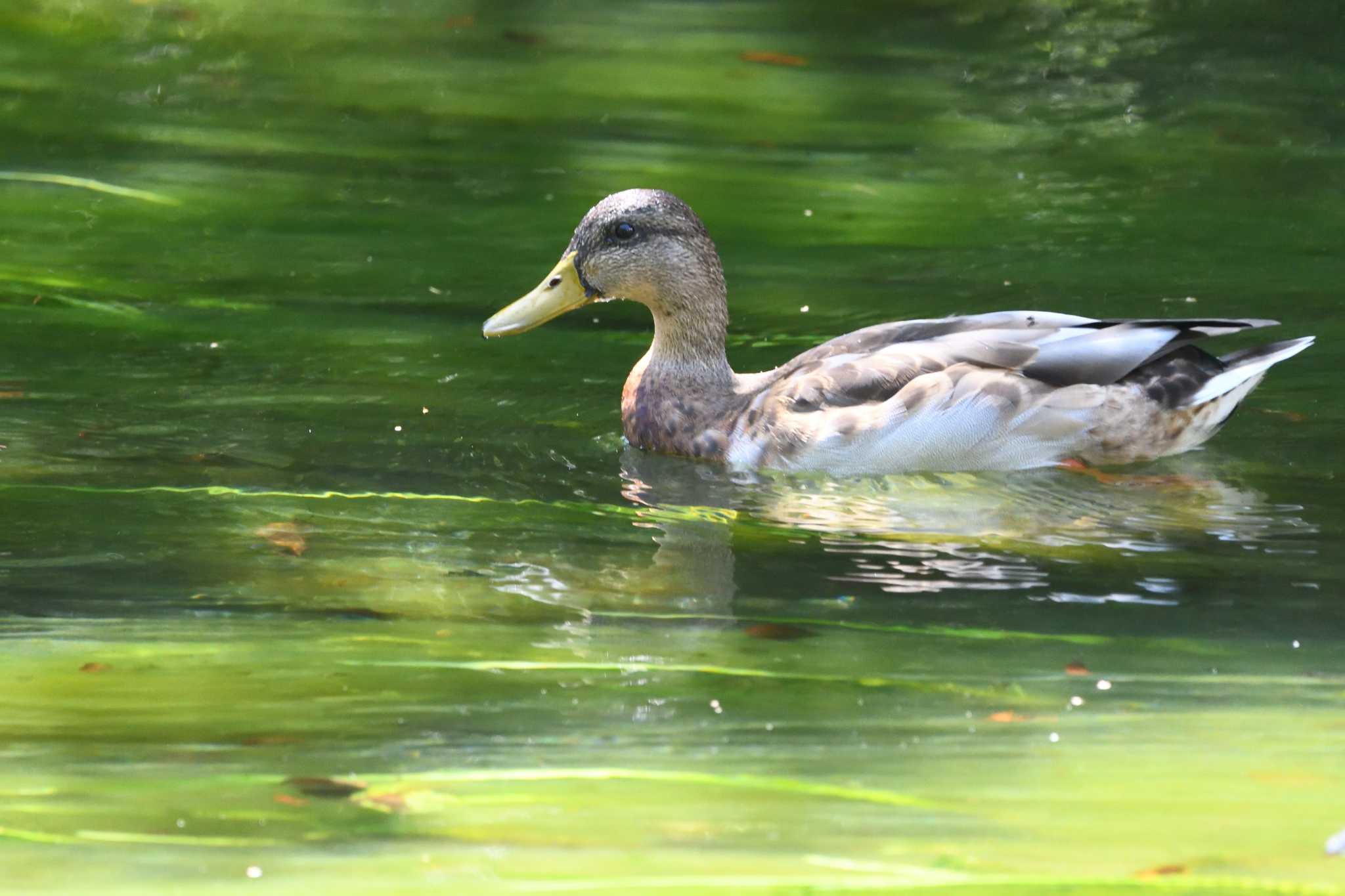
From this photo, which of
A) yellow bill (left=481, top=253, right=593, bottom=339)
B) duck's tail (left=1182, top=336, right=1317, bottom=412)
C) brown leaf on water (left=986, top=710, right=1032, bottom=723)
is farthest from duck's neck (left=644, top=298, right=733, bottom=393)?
brown leaf on water (left=986, top=710, right=1032, bottom=723)

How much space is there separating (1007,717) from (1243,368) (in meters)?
2.99

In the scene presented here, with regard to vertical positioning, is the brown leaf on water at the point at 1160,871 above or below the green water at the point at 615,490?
below

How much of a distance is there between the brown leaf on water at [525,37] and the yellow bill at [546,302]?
5740mm

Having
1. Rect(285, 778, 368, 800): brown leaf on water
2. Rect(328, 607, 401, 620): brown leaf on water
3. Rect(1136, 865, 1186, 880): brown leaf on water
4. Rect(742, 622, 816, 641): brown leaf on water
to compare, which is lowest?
Rect(1136, 865, 1186, 880): brown leaf on water

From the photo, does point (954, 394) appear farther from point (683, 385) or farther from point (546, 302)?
point (546, 302)

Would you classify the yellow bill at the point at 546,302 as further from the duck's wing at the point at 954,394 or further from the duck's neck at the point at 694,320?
A: the duck's wing at the point at 954,394

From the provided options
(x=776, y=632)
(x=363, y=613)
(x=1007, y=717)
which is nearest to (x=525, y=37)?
(x=363, y=613)

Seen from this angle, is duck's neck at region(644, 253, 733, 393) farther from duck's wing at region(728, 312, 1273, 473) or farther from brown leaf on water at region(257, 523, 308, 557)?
brown leaf on water at region(257, 523, 308, 557)

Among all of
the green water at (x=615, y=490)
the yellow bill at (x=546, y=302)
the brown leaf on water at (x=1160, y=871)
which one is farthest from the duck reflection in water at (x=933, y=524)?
the brown leaf on water at (x=1160, y=871)

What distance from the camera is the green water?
4051 mm

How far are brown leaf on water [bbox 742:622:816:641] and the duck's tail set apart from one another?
2378 mm

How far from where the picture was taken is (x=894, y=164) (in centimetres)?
1120

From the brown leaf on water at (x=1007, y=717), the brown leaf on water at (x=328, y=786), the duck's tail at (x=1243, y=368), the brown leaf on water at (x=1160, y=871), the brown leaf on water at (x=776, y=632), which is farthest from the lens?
the duck's tail at (x=1243, y=368)

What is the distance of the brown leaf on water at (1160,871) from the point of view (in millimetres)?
3686
